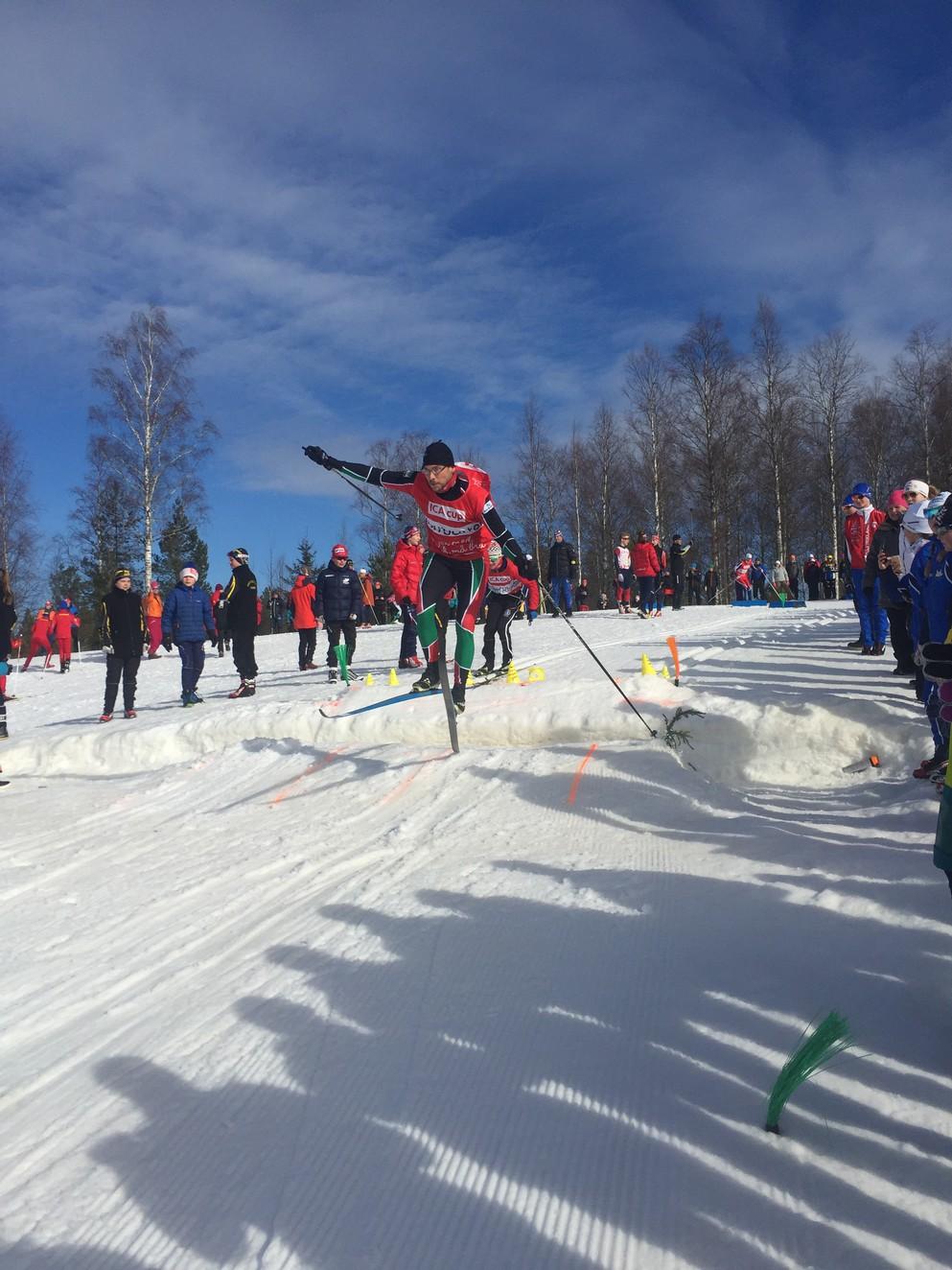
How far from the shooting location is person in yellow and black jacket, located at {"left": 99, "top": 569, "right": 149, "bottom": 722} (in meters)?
10.4

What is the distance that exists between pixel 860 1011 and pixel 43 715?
11.9 m

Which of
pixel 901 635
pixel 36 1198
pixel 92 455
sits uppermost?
pixel 92 455

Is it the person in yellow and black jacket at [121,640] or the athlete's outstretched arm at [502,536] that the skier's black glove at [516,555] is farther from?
the person in yellow and black jacket at [121,640]

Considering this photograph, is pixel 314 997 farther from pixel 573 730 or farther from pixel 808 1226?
pixel 573 730

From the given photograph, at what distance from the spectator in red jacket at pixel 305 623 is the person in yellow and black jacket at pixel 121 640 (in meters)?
3.96

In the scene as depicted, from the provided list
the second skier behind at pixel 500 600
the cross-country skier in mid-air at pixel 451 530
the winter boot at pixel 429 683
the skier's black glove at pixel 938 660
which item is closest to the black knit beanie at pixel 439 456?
the cross-country skier in mid-air at pixel 451 530

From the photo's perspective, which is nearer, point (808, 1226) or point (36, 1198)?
point (808, 1226)

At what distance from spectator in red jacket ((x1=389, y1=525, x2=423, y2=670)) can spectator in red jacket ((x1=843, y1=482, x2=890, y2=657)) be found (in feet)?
18.3

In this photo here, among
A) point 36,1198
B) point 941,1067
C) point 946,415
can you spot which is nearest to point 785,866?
point 941,1067

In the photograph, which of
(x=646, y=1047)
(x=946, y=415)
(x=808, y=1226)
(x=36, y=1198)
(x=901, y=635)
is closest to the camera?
(x=808, y=1226)

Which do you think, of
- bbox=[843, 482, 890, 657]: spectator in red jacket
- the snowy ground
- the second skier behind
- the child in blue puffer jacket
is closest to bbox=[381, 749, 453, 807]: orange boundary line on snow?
the snowy ground

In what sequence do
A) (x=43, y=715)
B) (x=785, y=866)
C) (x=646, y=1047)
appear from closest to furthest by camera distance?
(x=646, y=1047) < (x=785, y=866) < (x=43, y=715)

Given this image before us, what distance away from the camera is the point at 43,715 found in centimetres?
1193

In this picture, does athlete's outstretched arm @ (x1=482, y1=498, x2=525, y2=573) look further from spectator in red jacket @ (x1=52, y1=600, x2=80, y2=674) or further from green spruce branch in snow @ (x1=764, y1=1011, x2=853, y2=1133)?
spectator in red jacket @ (x1=52, y1=600, x2=80, y2=674)
